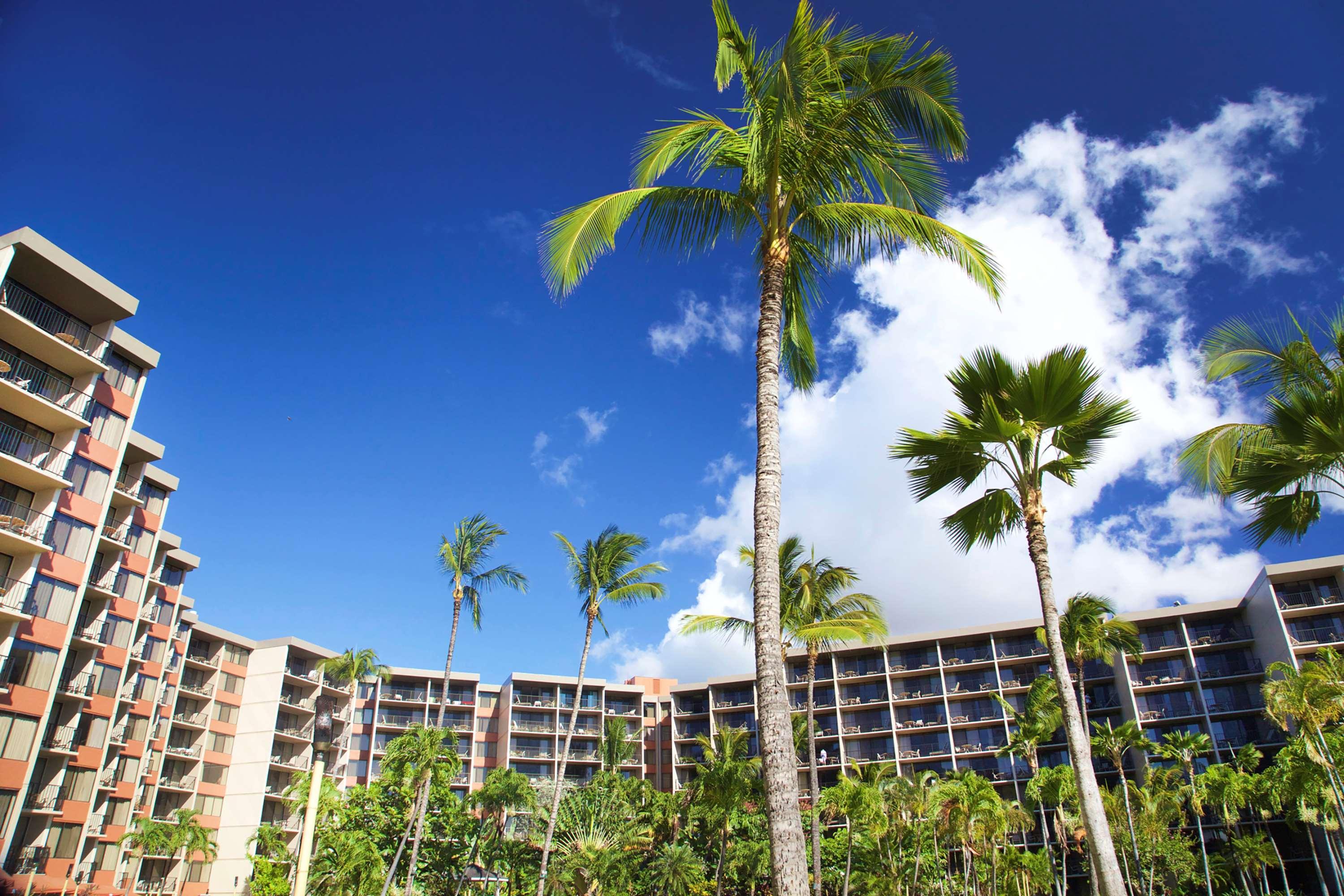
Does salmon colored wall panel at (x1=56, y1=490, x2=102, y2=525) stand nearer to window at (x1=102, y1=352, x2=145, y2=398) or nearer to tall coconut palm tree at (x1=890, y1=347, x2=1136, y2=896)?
window at (x1=102, y1=352, x2=145, y2=398)

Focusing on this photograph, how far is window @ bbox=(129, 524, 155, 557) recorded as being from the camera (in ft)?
136

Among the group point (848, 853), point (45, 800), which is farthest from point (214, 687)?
point (848, 853)

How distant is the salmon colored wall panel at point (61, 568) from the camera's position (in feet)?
98.6

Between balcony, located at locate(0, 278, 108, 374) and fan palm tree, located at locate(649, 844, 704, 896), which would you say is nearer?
balcony, located at locate(0, 278, 108, 374)

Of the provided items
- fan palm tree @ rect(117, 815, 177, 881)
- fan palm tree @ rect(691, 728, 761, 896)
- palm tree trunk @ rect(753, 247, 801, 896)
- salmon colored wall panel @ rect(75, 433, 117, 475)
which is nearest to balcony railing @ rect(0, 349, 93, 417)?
salmon colored wall panel @ rect(75, 433, 117, 475)

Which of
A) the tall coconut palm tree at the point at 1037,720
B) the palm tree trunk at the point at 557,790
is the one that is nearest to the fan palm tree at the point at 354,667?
the palm tree trunk at the point at 557,790

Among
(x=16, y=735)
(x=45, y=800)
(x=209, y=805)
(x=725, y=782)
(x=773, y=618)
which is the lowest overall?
(x=45, y=800)

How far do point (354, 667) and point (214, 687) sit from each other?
30.0 feet

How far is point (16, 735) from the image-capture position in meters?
28.0

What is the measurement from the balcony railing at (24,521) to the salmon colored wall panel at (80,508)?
84 cm

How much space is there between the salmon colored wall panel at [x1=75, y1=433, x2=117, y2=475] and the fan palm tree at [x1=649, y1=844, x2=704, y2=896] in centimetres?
3105

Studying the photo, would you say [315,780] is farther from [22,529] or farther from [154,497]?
[154,497]

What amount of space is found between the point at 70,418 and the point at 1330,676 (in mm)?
42333

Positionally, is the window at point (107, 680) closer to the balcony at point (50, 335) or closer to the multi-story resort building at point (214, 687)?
the multi-story resort building at point (214, 687)
